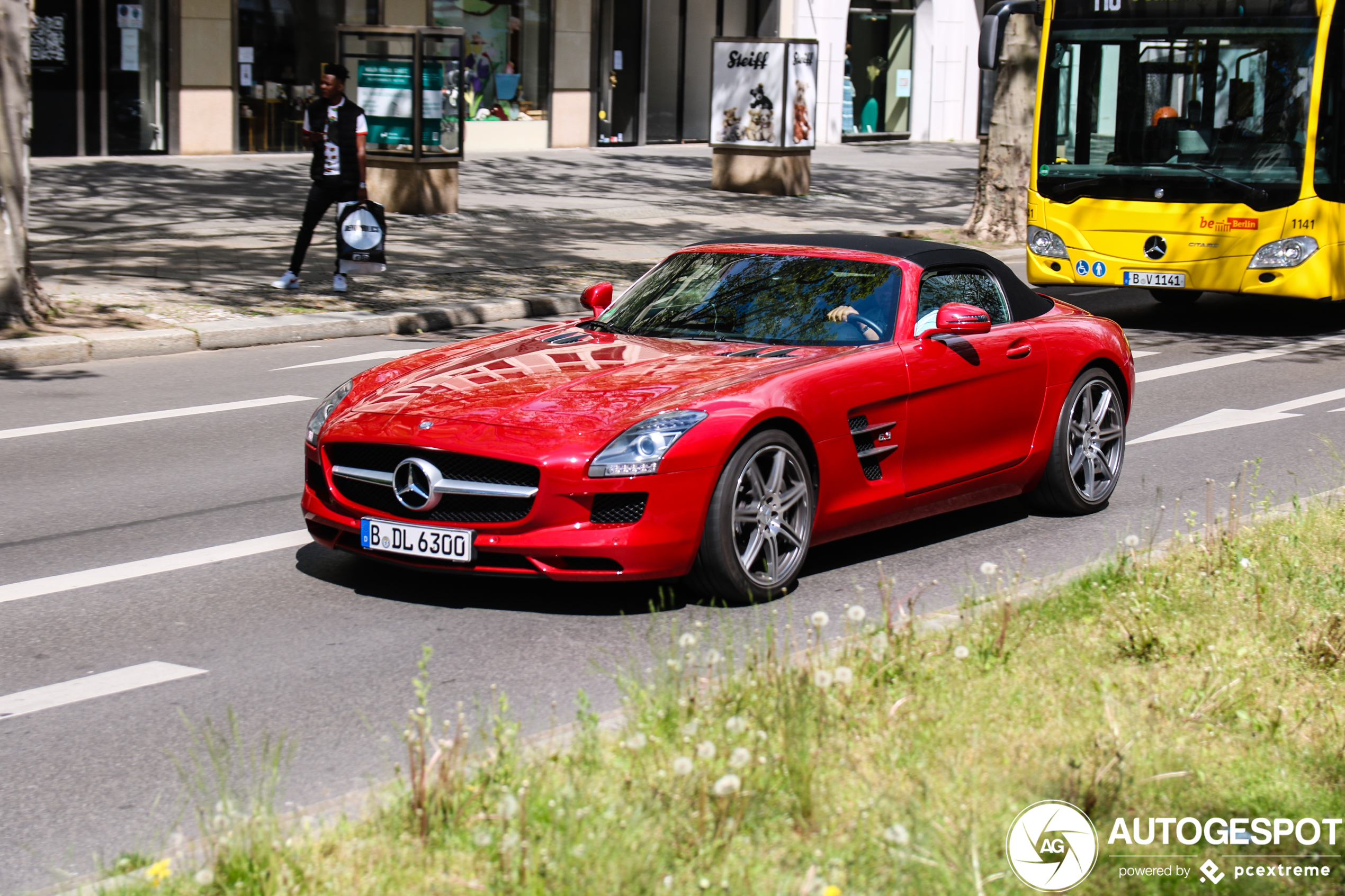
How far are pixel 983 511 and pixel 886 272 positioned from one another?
1.57 metres

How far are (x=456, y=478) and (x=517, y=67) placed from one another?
1167 inches

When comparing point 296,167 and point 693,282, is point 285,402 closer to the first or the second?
point 693,282

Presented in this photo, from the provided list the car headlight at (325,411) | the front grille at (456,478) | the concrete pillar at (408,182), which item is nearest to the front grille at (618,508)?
the front grille at (456,478)

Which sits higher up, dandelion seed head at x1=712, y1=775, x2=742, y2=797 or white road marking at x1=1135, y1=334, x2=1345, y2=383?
dandelion seed head at x1=712, y1=775, x2=742, y2=797

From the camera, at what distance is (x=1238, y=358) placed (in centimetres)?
1412

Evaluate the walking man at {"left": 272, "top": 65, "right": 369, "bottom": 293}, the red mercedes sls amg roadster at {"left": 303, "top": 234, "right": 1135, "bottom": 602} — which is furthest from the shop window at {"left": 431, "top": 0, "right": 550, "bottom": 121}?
the red mercedes sls amg roadster at {"left": 303, "top": 234, "right": 1135, "bottom": 602}

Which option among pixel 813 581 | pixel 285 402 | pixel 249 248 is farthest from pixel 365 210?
pixel 813 581

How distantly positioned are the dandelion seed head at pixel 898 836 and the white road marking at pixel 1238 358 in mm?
9515

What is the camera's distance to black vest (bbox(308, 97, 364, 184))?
1545cm

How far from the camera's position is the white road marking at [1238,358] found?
514 inches

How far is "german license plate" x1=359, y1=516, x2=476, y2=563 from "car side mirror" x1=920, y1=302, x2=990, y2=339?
2307 millimetres

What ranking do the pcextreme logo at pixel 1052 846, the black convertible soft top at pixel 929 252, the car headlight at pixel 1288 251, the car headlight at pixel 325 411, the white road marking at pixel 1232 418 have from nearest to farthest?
1. the pcextreme logo at pixel 1052 846
2. the car headlight at pixel 325 411
3. the black convertible soft top at pixel 929 252
4. the white road marking at pixel 1232 418
5. the car headlight at pixel 1288 251

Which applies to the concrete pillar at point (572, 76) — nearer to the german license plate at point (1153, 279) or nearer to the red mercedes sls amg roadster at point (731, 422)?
the german license plate at point (1153, 279)

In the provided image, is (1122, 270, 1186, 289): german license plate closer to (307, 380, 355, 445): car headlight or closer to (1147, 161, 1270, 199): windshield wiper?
(1147, 161, 1270, 199): windshield wiper
